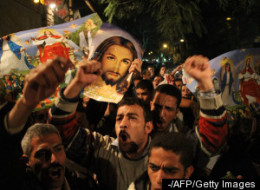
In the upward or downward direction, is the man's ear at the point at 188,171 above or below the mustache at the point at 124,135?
below

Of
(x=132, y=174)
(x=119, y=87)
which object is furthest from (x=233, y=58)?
(x=132, y=174)

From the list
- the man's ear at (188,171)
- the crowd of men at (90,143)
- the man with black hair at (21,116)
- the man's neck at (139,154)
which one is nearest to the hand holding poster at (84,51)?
the crowd of men at (90,143)

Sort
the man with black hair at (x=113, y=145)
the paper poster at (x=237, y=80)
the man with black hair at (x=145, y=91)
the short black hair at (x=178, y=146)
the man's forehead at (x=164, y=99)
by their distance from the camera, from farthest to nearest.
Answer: the man with black hair at (x=145, y=91) → the paper poster at (x=237, y=80) → the man's forehead at (x=164, y=99) → the man with black hair at (x=113, y=145) → the short black hair at (x=178, y=146)

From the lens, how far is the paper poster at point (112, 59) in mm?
2824

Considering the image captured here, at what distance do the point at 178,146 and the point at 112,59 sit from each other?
1.40 m

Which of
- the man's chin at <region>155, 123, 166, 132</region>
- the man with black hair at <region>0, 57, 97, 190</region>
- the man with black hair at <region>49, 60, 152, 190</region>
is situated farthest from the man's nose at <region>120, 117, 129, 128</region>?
the man with black hair at <region>0, 57, 97, 190</region>

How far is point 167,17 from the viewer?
6.42 m

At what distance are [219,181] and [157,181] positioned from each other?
467 millimetres

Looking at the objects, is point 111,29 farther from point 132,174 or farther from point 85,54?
point 132,174

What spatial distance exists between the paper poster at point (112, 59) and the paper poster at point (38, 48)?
0.13 metres

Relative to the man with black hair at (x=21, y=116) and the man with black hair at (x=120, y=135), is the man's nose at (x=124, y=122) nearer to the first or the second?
the man with black hair at (x=120, y=135)

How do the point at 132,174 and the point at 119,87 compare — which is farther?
the point at 119,87

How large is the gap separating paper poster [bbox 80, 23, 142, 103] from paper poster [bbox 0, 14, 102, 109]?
0.43ft

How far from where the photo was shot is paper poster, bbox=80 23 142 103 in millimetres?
2824
